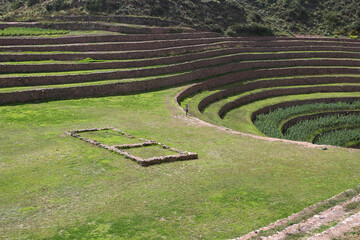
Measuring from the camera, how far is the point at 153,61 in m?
36.3

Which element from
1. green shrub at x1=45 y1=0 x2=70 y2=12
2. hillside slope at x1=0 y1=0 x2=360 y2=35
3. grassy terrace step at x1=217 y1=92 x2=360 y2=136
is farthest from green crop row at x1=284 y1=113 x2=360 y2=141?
green shrub at x1=45 y1=0 x2=70 y2=12

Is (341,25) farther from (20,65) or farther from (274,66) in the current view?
(20,65)

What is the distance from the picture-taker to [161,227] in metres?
10.3

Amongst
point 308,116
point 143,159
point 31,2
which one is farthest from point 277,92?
point 31,2

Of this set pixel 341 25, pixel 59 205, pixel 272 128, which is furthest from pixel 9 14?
pixel 341 25

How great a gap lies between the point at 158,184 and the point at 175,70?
24295mm

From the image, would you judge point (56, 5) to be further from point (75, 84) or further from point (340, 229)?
point (340, 229)

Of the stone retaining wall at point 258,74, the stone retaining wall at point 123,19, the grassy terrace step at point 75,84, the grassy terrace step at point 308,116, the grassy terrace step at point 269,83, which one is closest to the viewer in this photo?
the grassy terrace step at point 75,84

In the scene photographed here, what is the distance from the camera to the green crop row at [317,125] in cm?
2919

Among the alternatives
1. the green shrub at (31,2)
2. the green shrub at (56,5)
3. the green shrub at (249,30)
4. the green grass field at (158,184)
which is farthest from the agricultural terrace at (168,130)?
the green shrub at (31,2)

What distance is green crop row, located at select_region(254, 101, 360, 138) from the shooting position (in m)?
28.9

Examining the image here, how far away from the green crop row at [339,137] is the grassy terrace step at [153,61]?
15.3 metres

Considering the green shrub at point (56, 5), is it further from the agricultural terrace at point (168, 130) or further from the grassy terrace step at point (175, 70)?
the grassy terrace step at point (175, 70)

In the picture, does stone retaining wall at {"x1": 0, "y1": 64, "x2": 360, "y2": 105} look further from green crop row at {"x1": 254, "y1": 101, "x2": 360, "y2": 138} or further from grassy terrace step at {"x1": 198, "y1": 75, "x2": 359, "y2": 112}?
green crop row at {"x1": 254, "y1": 101, "x2": 360, "y2": 138}
